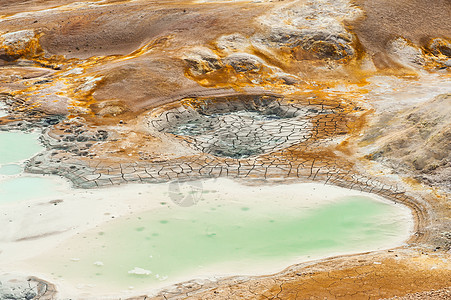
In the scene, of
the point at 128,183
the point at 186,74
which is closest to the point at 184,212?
the point at 128,183

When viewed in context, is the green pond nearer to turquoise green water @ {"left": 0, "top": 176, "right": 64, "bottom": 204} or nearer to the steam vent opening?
turquoise green water @ {"left": 0, "top": 176, "right": 64, "bottom": 204}

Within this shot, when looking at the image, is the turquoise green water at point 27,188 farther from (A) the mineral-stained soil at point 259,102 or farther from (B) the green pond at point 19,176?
(A) the mineral-stained soil at point 259,102

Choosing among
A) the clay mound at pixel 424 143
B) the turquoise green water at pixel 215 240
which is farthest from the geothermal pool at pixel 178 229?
the clay mound at pixel 424 143

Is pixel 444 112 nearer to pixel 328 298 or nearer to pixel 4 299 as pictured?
pixel 328 298

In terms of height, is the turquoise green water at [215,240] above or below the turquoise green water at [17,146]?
below

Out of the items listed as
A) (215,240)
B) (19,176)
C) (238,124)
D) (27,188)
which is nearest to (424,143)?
(238,124)
